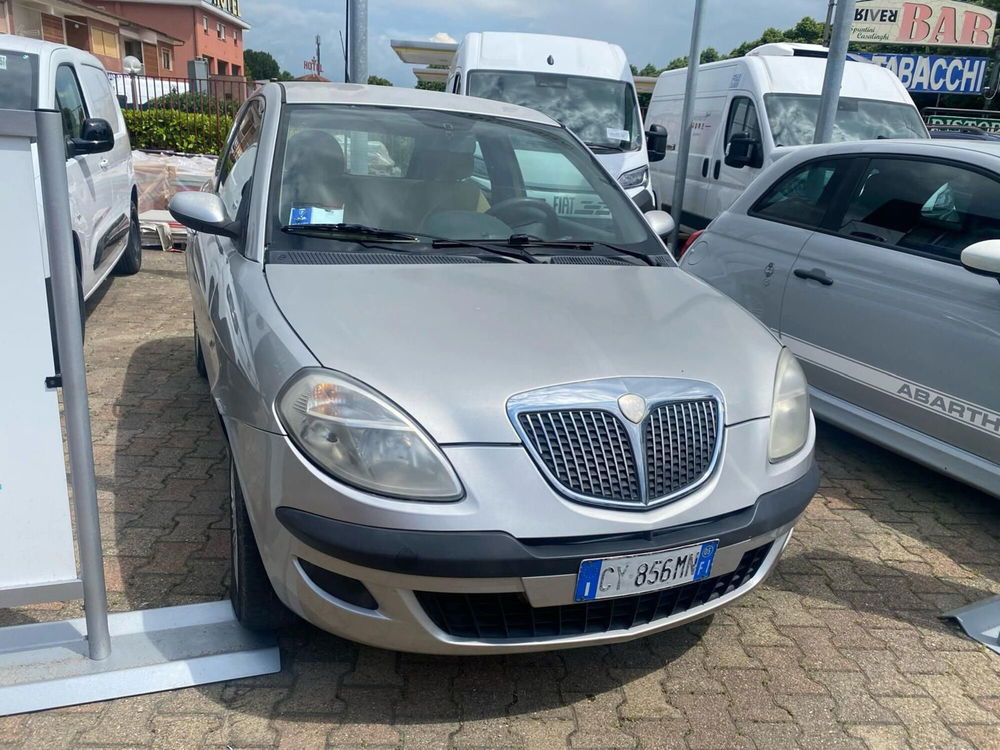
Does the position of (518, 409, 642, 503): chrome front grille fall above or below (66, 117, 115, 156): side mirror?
below

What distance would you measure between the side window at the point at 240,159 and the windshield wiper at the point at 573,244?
1.08m

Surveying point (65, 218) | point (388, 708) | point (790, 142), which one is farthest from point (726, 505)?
point (790, 142)

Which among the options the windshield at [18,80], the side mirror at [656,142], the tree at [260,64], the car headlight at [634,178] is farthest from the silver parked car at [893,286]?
the tree at [260,64]

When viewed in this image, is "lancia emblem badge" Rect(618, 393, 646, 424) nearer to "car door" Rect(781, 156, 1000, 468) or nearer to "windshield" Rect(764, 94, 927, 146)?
"car door" Rect(781, 156, 1000, 468)

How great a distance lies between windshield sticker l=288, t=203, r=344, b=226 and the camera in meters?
3.19

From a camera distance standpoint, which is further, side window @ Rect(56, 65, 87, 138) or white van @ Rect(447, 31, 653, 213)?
white van @ Rect(447, 31, 653, 213)

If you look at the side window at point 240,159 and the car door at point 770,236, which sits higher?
the side window at point 240,159

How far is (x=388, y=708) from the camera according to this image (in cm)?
258

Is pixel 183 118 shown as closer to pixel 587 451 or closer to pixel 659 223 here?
pixel 659 223

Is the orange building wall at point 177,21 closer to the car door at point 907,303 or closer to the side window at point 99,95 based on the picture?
the side window at point 99,95

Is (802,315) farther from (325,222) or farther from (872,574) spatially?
(325,222)

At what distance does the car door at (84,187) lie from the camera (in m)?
5.60

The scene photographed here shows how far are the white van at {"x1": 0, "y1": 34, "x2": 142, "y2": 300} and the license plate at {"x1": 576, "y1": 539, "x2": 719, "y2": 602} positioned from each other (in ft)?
14.0

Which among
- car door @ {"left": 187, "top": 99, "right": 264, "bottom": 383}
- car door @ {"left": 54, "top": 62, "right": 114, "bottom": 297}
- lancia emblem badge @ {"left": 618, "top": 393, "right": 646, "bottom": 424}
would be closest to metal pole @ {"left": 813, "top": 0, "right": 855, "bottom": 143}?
car door @ {"left": 187, "top": 99, "right": 264, "bottom": 383}
